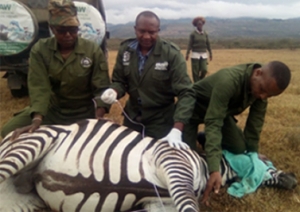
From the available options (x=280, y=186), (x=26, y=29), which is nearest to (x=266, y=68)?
(x=280, y=186)

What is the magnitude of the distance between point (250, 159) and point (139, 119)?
1.47 m

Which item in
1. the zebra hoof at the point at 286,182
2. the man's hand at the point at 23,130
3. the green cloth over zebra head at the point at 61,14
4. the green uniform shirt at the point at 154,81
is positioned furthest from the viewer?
the green uniform shirt at the point at 154,81

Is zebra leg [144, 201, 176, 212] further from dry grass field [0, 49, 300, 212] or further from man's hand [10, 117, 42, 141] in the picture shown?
man's hand [10, 117, 42, 141]

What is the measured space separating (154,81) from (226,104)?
996 millimetres

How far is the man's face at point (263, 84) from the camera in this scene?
346 cm

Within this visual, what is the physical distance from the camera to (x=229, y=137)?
432 cm

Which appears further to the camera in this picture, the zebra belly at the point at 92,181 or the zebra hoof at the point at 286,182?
the zebra hoof at the point at 286,182

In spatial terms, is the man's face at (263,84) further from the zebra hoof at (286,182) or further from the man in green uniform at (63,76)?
the man in green uniform at (63,76)

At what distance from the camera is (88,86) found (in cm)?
454

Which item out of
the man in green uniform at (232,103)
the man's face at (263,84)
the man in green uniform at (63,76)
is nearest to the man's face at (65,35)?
the man in green uniform at (63,76)

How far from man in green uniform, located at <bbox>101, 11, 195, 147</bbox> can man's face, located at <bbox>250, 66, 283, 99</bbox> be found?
696 mm

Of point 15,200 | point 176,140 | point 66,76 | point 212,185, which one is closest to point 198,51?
point 66,76

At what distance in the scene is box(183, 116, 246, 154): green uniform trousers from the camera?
4.27 m

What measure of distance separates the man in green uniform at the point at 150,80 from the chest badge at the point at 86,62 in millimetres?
349
